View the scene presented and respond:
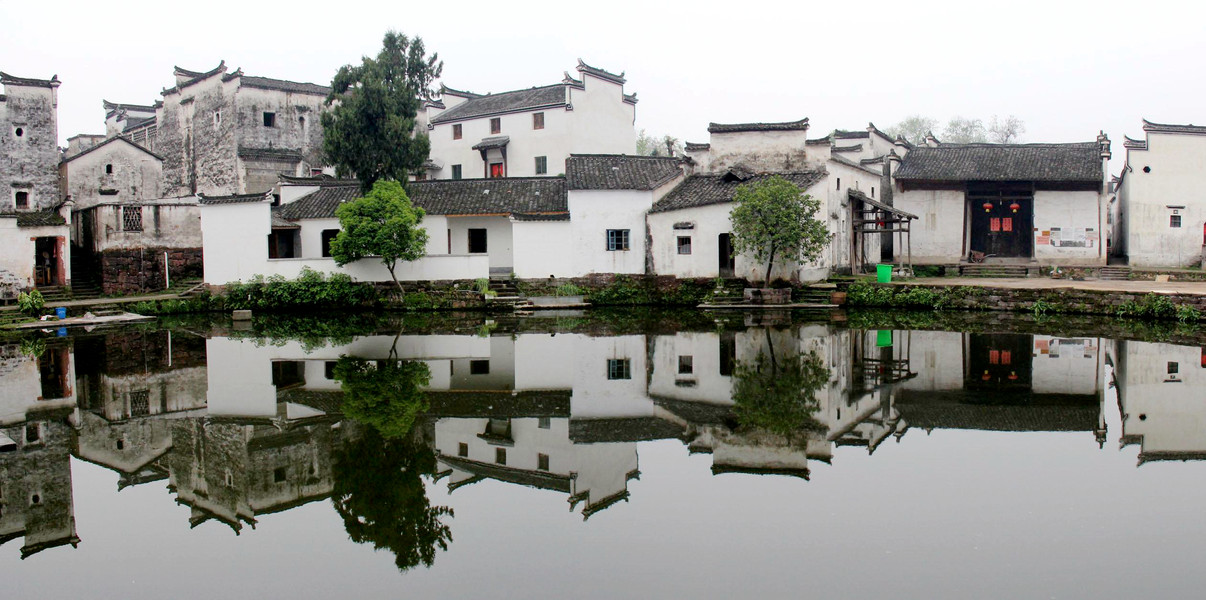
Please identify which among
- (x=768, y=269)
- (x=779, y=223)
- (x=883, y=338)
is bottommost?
(x=883, y=338)

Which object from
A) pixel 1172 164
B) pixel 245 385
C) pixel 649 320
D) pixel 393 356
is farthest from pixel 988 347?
pixel 1172 164

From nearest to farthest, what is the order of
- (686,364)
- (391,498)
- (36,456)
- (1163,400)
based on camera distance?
(391,498) → (36,456) → (1163,400) → (686,364)

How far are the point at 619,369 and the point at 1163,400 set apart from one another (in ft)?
22.0

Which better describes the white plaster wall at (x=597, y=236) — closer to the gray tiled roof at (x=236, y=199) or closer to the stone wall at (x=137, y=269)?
the gray tiled roof at (x=236, y=199)

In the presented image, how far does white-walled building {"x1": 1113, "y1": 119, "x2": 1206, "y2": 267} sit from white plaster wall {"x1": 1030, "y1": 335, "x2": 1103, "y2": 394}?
1256cm

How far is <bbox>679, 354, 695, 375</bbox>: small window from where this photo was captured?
11.8 metres

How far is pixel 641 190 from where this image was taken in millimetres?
23500

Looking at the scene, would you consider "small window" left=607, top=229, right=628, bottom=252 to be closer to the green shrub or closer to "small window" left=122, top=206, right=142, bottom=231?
"small window" left=122, top=206, right=142, bottom=231

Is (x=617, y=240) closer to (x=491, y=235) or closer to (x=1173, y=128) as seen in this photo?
(x=491, y=235)

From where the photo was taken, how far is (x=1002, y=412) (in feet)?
29.6

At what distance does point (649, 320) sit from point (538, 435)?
34.8 feet

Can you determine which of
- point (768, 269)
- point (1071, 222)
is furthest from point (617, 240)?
point (1071, 222)

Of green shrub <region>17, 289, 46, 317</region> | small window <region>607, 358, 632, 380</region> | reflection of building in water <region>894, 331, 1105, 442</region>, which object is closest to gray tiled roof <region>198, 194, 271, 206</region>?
green shrub <region>17, 289, 46, 317</region>

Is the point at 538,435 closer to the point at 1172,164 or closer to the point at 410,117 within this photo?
the point at 410,117
